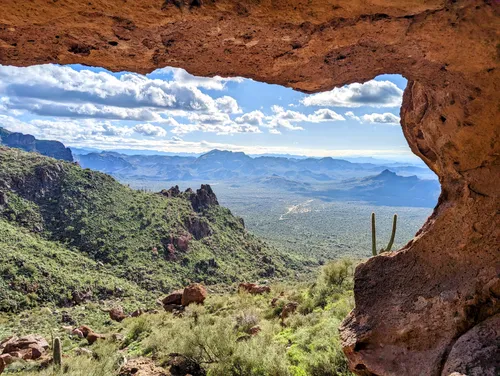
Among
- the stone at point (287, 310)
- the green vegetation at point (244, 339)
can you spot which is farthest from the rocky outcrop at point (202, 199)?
the stone at point (287, 310)

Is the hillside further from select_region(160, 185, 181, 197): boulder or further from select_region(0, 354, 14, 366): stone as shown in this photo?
select_region(0, 354, 14, 366): stone

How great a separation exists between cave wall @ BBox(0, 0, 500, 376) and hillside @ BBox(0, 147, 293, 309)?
3362 cm

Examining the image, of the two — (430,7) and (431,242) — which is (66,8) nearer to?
(430,7)

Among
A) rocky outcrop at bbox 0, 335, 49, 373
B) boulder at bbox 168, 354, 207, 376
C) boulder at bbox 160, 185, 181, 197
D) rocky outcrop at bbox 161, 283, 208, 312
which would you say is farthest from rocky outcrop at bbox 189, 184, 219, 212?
boulder at bbox 168, 354, 207, 376

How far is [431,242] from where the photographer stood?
6.59 meters

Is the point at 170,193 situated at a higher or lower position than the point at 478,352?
lower

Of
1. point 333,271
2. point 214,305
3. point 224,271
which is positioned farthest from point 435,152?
point 224,271

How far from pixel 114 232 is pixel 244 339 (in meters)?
39.9

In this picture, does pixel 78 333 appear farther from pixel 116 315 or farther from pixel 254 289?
pixel 254 289

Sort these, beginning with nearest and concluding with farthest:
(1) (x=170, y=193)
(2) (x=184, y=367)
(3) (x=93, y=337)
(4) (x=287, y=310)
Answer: (2) (x=184, y=367)
(4) (x=287, y=310)
(3) (x=93, y=337)
(1) (x=170, y=193)

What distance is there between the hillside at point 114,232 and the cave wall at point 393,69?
110 feet

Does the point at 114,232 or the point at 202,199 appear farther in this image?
the point at 202,199

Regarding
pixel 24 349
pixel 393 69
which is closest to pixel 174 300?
pixel 24 349

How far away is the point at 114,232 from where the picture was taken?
4941 centimetres
